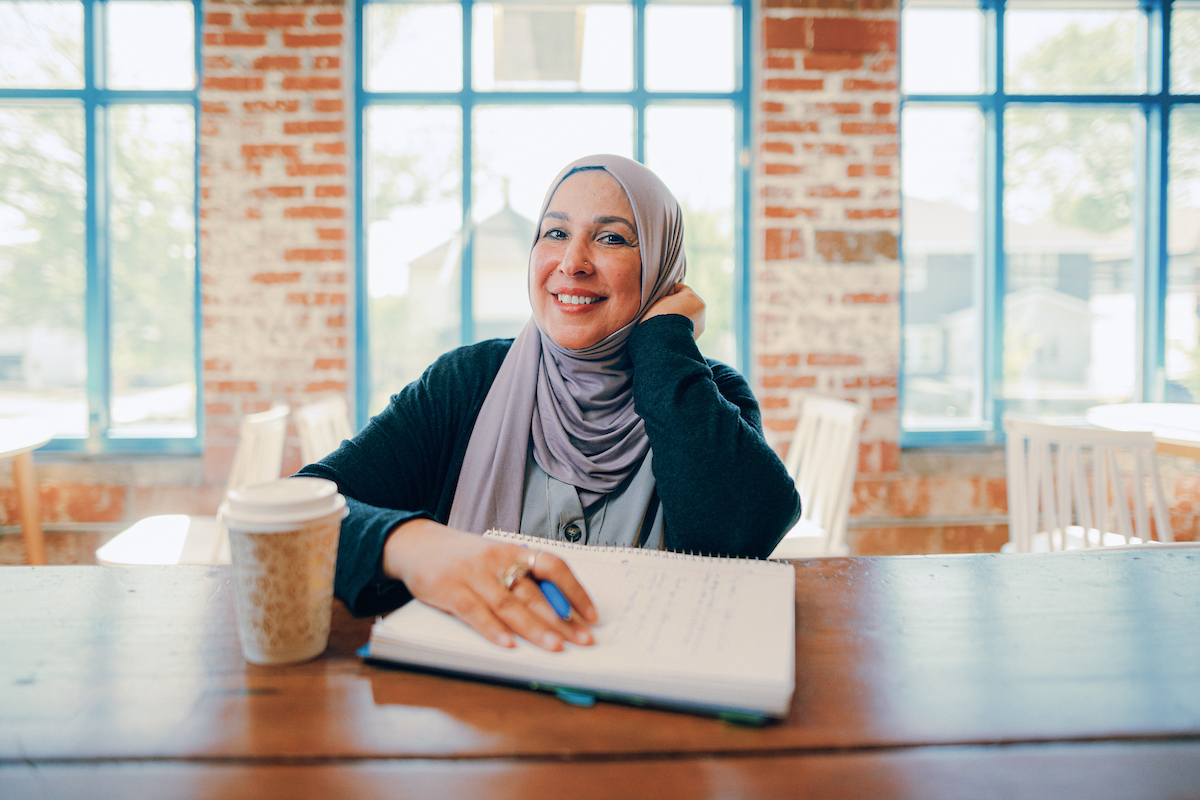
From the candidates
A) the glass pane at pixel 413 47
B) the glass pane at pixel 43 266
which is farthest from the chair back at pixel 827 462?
the glass pane at pixel 43 266

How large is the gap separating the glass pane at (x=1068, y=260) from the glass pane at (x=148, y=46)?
3363 millimetres

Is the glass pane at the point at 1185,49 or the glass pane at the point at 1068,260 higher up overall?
the glass pane at the point at 1185,49

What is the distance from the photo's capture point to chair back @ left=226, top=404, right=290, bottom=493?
1839 millimetres

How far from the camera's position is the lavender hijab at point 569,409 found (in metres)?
1.13

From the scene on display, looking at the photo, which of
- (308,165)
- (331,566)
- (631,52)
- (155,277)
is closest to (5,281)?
(155,277)

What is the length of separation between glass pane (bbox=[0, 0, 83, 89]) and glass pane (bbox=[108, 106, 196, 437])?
0.25 meters

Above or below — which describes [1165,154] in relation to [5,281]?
above

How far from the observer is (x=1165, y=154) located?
9.29ft

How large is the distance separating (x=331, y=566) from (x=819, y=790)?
42 cm

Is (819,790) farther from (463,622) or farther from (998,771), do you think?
(463,622)

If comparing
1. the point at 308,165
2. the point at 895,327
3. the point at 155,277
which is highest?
the point at 308,165

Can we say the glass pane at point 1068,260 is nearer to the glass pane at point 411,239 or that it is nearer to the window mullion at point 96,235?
the glass pane at point 411,239

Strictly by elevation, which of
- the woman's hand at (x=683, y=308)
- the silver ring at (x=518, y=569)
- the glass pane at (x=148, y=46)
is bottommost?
the silver ring at (x=518, y=569)

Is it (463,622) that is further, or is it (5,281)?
(5,281)
